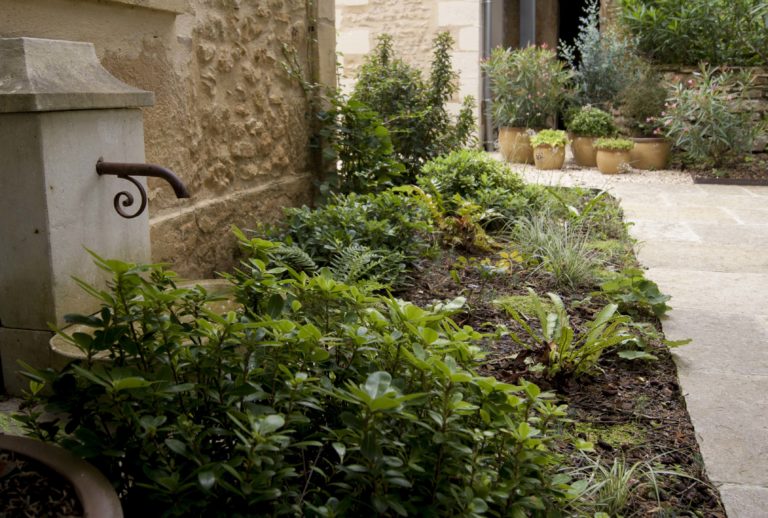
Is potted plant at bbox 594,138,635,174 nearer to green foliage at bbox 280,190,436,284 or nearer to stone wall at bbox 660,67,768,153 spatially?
stone wall at bbox 660,67,768,153

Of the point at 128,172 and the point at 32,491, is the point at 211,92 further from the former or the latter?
the point at 32,491

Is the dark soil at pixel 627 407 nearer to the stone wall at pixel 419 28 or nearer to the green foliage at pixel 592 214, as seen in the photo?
the green foliage at pixel 592 214

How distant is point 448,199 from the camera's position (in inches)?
207

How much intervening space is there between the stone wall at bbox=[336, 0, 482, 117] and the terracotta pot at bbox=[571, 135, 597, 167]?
1.81 metres

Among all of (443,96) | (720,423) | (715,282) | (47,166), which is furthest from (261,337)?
(443,96)

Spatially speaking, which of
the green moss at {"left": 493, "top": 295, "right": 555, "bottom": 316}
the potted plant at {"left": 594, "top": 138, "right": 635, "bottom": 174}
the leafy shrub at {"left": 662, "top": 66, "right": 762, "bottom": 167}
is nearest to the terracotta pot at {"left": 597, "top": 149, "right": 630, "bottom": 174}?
the potted plant at {"left": 594, "top": 138, "right": 635, "bottom": 174}

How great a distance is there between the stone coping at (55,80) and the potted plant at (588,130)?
7591 mm

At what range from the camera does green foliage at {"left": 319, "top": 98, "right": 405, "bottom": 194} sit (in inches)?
196

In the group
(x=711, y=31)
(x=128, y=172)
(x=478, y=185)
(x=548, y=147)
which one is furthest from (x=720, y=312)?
(x=711, y=31)

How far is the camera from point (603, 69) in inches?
396

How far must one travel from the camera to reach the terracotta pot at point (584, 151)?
31.2 feet

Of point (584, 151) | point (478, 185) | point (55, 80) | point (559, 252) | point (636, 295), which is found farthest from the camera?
point (584, 151)

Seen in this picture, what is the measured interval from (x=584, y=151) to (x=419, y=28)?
119 inches

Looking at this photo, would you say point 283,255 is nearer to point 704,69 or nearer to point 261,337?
point 261,337
